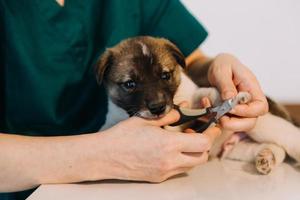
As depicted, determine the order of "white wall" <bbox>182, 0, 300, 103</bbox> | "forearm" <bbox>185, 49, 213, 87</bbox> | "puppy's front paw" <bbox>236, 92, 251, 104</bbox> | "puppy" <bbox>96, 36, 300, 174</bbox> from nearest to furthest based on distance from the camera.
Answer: "puppy's front paw" <bbox>236, 92, 251, 104</bbox>
"puppy" <bbox>96, 36, 300, 174</bbox>
"forearm" <bbox>185, 49, 213, 87</bbox>
"white wall" <bbox>182, 0, 300, 103</bbox>

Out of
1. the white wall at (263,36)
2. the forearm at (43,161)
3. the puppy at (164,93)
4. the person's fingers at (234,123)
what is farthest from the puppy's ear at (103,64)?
the white wall at (263,36)

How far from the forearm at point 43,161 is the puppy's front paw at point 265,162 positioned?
1.38 ft

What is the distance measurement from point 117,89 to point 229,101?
0.37 m

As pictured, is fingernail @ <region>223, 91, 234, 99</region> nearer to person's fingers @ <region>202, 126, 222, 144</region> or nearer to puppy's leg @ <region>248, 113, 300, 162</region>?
person's fingers @ <region>202, 126, 222, 144</region>

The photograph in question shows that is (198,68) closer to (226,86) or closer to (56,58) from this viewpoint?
(226,86)

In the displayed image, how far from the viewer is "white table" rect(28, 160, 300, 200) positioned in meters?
0.94

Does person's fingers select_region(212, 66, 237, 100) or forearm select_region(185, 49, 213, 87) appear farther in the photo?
forearm select_region(185, 49, 213, 87)

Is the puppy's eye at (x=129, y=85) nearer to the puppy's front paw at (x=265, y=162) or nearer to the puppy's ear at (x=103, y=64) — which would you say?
the puppy's ear at (x=103, y=64)

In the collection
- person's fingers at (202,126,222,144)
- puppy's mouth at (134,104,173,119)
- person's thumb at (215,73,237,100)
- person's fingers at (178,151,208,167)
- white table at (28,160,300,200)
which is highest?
person's thumb at (215,73,237,100)

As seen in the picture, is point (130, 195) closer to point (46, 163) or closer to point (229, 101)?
point (46, 163)

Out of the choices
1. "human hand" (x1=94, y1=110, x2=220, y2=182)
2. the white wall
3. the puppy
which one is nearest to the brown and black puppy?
the puppy

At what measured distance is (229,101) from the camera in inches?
40.4

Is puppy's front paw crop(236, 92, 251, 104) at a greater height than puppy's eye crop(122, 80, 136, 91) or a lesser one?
lesser

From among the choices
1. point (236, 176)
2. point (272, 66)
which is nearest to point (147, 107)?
point (236, 176)
